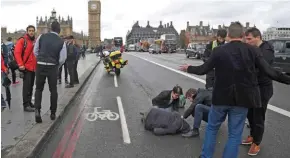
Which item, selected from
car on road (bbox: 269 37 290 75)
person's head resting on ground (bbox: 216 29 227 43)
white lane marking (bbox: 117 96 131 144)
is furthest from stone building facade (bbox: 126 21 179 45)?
person's head resting on ground (bbox: 216 29 227 43)

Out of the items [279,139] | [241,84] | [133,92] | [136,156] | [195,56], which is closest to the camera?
[241,84]

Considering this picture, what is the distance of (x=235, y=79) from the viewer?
4.21 m

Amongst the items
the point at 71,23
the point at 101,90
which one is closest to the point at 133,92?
the point at 101,90

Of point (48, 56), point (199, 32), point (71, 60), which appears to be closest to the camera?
point (48, 56)

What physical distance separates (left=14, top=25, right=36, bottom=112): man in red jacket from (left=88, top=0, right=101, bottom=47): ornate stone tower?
123322 mm

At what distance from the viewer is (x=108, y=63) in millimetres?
18203

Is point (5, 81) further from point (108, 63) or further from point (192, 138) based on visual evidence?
point (108, 63)

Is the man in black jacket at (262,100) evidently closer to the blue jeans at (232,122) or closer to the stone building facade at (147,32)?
the blue jeans at (232,122)

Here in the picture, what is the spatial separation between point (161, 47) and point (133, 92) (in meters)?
52.0

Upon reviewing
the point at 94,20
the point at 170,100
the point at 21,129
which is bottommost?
the point at 21,129

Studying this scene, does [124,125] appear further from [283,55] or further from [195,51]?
[195,51]

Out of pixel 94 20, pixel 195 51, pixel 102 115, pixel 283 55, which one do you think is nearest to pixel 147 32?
pixel 94 20

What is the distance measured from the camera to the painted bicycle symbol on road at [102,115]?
25.5 ft

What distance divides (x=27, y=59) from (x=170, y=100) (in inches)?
125
